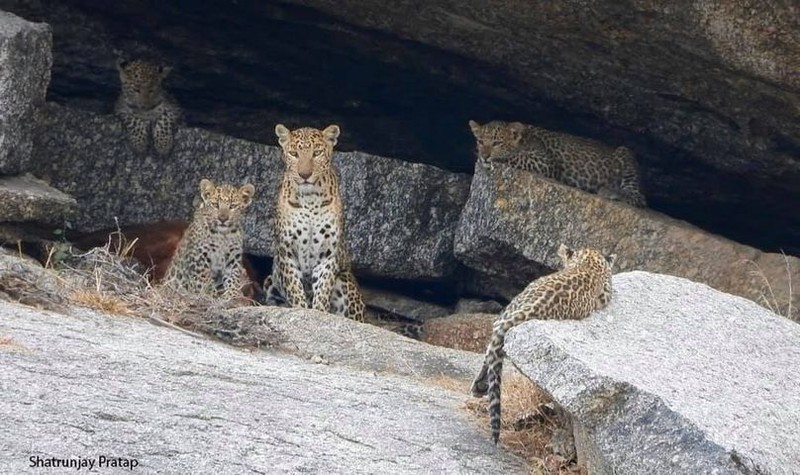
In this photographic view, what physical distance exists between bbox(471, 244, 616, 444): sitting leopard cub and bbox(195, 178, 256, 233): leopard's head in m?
4.40

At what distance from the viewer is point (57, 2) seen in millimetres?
16250

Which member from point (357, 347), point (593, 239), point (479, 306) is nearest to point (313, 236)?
point (479, 306)

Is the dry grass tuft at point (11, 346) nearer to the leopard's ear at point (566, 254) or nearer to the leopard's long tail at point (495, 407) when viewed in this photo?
the leopard's long tail at point (495, 407)

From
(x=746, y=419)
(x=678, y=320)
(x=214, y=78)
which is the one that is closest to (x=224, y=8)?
(x=214, y=78)

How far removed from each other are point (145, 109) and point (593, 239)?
4.33 metres

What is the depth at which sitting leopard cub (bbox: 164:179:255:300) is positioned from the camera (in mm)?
15250

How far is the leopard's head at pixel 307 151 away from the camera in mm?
15539

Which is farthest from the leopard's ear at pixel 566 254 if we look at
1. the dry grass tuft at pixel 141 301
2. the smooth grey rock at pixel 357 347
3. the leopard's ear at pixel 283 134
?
the leopard's ear at pixel 283 134

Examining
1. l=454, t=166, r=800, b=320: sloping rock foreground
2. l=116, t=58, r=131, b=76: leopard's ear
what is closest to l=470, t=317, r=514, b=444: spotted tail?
l=454, t=166, r=800, b=320: sloping rock foreground

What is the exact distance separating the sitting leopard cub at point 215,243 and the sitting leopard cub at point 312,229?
38 centimetres

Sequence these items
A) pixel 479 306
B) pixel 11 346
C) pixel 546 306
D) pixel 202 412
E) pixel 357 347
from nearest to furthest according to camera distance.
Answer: pixel 202 412, pixel 11 346, pixel 546 306, pixel 357 347, pixel 479 306

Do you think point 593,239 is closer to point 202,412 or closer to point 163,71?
point 163,71

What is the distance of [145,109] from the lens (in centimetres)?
1659

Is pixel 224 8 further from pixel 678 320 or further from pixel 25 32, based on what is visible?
pixel 678 320
